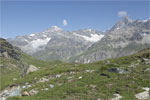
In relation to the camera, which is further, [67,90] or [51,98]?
[67,90]

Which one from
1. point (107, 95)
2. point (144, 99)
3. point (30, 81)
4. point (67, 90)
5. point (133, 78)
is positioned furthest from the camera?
point (30, 81)

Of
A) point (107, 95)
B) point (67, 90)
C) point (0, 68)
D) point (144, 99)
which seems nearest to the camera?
point (144, 99)

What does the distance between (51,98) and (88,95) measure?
545 centimetres

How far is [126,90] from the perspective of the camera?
87.2 ft

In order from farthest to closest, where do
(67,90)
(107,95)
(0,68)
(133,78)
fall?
(0,68), (133,78), (67,90), (107,95)

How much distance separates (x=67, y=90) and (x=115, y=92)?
7.46 m

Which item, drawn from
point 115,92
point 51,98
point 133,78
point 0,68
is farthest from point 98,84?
point 0,68

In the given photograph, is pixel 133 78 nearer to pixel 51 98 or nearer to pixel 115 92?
pixel 115 92

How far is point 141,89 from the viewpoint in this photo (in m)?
26.2

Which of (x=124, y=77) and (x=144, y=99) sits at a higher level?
(x=124, y=77)

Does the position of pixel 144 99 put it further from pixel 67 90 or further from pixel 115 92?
pixel 67 90

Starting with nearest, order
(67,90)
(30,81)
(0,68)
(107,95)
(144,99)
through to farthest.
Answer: (144,99) < (107,95) < (67,90) < (30,81) < (0,68)

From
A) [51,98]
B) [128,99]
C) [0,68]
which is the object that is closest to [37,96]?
[51,98]

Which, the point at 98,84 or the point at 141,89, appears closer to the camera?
the point at 141,89
